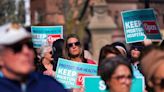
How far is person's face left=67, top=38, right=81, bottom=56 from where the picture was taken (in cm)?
850

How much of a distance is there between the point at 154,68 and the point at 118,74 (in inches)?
20.1

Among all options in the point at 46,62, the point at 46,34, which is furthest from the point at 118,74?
the point at 46,34

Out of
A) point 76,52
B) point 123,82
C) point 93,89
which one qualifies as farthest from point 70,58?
point 123,82

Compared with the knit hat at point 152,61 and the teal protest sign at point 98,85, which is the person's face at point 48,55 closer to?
the teal protest sign at point 98,85

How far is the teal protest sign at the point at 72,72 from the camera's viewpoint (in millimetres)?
8203

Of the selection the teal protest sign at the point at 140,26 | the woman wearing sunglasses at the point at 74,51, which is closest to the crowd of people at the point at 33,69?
the woman wearing sunglasses at the point at 74,51

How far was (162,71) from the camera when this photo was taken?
459 centimetres

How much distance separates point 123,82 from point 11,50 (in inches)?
47.1

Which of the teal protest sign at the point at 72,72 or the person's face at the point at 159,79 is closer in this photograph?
the person's face at the point at 159,79

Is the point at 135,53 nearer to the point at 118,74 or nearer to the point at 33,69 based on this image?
the point at 118,74

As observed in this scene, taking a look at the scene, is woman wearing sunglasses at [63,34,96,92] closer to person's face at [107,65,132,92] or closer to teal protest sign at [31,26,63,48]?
teal protest sign at [31,26,63,48]

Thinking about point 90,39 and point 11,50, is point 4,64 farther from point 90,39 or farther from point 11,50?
point 90,39

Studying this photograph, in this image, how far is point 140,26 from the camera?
31.5ft

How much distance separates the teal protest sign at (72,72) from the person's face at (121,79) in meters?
3.09
